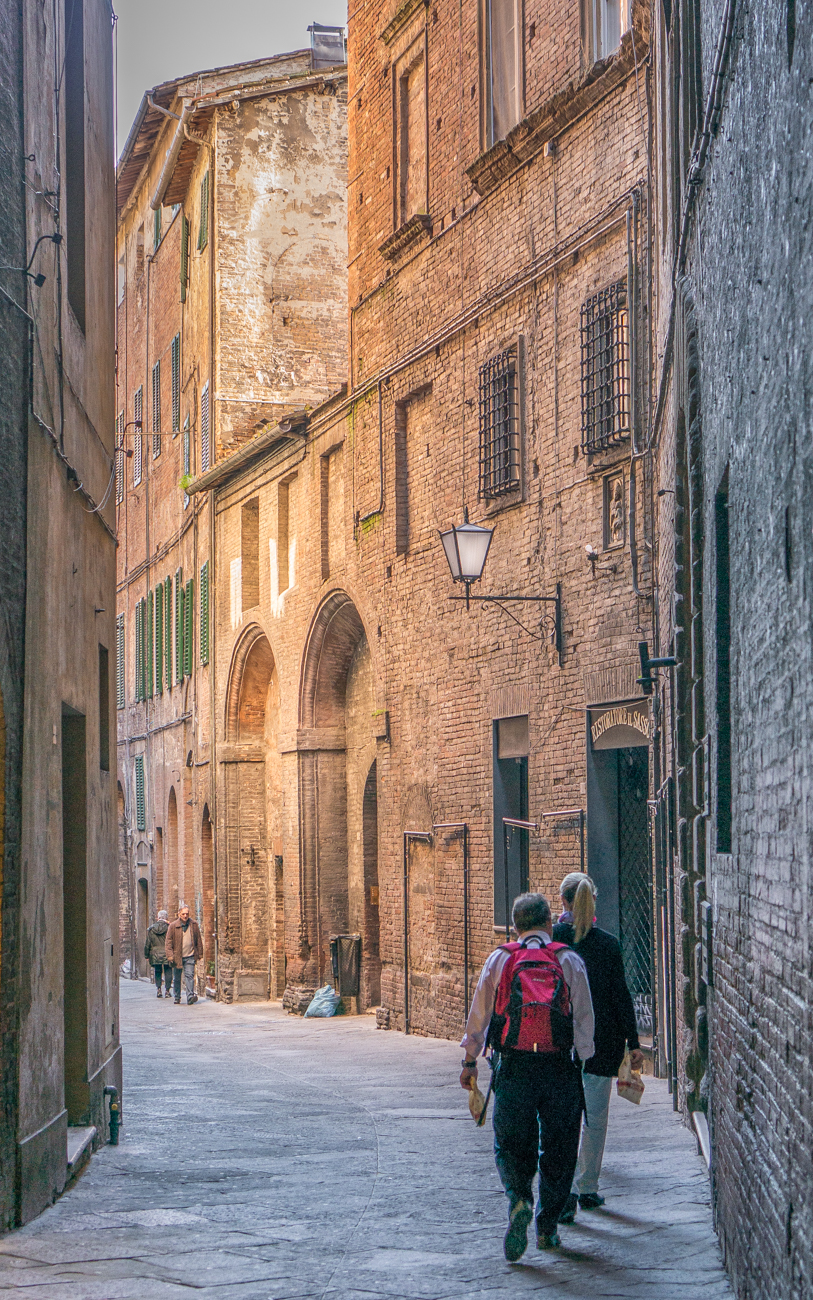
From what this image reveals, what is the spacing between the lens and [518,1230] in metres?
6.24

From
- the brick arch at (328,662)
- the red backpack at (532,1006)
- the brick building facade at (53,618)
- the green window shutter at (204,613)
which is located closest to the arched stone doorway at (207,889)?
the green window shutter at (204,613)

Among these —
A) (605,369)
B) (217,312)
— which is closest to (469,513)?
(605,369)

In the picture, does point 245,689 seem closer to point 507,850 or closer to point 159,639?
point 159,639

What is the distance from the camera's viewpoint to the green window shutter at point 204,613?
89.2 feet

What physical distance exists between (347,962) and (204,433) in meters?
10.3

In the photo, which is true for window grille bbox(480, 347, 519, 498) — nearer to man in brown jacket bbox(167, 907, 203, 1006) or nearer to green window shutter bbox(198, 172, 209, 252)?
man in brown jacket bbox(167, 907, 203, 1006)

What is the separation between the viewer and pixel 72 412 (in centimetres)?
968

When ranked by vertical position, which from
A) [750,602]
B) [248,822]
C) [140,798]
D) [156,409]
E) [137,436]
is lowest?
[248,822]

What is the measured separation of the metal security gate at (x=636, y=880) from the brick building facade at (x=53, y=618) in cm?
414

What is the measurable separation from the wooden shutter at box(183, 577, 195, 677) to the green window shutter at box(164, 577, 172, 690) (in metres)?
1.80

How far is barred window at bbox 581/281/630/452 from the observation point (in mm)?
12898

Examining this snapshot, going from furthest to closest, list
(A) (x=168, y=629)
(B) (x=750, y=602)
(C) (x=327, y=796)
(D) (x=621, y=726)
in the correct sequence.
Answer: (A) (x=168, y=629) < (C) (x=327, y=796) < (D) (x=621, y=726) < (B) (x=750, y=602)

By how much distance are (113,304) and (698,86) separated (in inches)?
247

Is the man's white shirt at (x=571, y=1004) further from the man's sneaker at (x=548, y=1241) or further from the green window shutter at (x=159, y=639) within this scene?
the green window shutter at (x=159, y=639)
